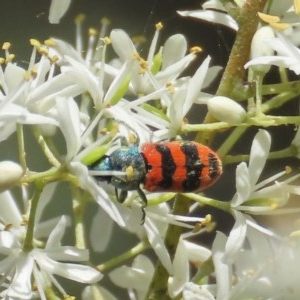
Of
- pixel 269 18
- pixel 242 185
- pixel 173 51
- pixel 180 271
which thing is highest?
pixel 269 18

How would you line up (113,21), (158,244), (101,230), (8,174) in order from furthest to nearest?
(113,21) → (101,230) → (158,244) → (8,174)

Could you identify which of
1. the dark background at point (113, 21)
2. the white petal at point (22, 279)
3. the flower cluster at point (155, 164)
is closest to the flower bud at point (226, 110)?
the flower cluster at point (155, 164)

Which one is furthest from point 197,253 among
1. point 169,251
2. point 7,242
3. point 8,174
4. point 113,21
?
point 113,21

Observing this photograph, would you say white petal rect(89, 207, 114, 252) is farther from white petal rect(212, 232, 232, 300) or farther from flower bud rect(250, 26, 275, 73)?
flower bud rect(250, 26, 275, 73)

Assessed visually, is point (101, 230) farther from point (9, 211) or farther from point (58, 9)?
point (58, 9)

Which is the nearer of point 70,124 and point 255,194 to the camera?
point 70,124

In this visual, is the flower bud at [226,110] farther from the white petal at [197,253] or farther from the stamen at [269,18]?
the white petal at [197,253]

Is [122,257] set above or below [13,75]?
below
